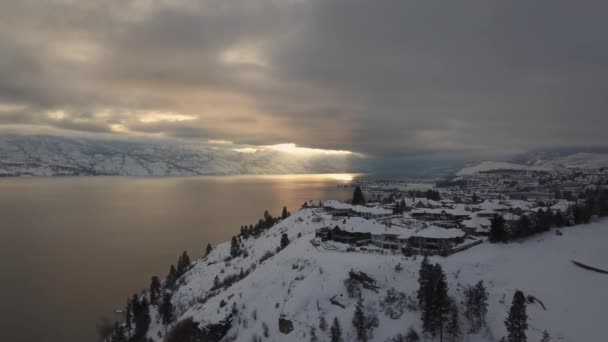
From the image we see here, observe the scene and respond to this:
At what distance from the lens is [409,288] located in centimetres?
3148

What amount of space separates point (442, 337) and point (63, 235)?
341 feet

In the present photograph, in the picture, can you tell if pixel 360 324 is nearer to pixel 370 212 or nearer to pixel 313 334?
pixel 313 334

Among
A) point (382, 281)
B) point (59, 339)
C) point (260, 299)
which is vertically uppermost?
point (382, 281)

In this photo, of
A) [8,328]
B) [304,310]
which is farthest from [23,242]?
[304,310]

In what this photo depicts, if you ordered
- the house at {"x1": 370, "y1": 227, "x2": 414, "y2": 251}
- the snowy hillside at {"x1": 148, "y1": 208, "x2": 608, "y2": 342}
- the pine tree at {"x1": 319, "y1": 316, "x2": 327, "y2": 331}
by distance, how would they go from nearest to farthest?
the snowy hillside at {"x1": 148, "y1": 208, "x2": 608, "y2": 342} → the pine tree at {"x1": 319, "y1": 316, "x2": 327, "y2": 331} → the house at {"x1": 370, "y1": 227, "x2": 414, "y2": 251}

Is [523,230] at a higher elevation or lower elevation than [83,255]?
higher

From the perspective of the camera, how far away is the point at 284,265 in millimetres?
40062

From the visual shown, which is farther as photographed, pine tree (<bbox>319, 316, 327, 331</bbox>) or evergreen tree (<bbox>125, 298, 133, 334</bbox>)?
evergreen tree (<bbox>125, 298, 133, 334</bbox>)

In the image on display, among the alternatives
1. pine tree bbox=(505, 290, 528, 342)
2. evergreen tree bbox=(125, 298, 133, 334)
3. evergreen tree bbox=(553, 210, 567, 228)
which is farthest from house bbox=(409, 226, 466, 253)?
evergreen tree bbox=(125, 298, 133, 334)

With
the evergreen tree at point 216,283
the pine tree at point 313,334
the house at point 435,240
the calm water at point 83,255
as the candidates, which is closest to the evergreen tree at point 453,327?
the pine tree at point 313,334

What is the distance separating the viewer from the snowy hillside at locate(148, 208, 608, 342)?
26781 mm

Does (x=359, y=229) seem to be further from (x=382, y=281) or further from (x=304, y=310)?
(x=304, y=310)

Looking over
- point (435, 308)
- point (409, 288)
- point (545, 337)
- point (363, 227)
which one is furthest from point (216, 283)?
point (545, 337)

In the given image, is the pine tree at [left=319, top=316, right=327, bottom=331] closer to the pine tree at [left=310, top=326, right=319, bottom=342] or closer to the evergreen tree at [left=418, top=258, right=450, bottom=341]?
the pine tree at [left=310, top=326, right=319, bottom=342]
